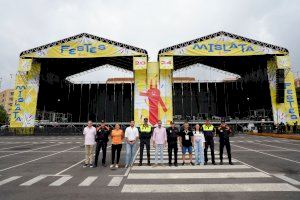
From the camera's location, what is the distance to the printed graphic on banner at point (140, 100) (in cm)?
3669

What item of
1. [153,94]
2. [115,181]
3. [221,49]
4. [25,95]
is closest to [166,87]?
[153,94]

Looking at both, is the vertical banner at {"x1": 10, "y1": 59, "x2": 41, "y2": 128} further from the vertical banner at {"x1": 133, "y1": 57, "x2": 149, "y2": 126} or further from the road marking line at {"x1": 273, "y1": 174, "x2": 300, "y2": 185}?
the road marking line at {"x1": 273, "y1": 174, "x2": 300, "y2": 185}

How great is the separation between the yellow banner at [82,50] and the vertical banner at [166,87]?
5267 millimetres

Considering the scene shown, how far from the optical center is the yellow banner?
125 ft

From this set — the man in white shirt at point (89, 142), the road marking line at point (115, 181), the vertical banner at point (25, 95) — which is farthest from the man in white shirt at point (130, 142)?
the vertical banner at point (25, 95)

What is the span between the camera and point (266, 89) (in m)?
40.7

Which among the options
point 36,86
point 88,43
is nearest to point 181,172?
point 88,43

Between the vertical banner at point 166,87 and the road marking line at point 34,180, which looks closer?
the road marking line at point 34,180

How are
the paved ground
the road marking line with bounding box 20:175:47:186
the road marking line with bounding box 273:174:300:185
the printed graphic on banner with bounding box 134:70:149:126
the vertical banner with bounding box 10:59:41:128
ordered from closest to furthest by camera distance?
the paved ground
the road marking line with bounding box 273:174:300:185
the road marking line with bounding box 20:175:47:186
the printed graphic on banner with bounding box 134:70:149:126
the vertical banner with bounding box 10:59:41:128

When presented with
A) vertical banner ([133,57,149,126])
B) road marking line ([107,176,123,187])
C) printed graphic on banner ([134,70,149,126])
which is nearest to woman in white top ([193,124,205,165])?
road marking line ([107,176,123,187])

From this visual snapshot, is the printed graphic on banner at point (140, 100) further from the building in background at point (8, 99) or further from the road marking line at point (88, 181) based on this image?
A: the building in background at point (8, 99)

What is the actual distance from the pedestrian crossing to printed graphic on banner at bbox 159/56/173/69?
92.1 feet

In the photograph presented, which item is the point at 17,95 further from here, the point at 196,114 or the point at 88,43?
the point at 196,114

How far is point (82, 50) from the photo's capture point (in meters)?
38.2
